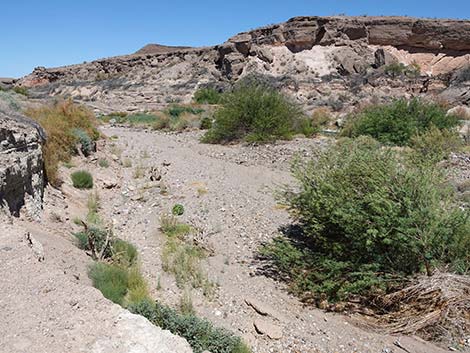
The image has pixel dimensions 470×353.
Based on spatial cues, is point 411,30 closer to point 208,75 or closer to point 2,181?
point 208,75

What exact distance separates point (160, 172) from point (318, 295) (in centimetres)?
719

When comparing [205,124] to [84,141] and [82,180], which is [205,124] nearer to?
[84,141]

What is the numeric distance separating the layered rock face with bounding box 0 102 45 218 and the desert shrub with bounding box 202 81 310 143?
9559 millimetres

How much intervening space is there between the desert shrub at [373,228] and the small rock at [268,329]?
885mm

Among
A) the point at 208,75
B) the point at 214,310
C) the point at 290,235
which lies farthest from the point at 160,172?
the point at 208,75

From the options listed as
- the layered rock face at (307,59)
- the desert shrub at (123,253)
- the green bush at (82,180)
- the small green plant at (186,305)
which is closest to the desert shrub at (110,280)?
the desert shrub at (123,253)

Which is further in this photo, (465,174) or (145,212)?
(465,174)

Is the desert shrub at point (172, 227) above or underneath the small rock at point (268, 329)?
above

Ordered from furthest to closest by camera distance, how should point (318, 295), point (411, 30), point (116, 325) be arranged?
point (411, 30) → point (318, 295) → point (116, 325)

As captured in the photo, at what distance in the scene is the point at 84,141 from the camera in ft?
38.1

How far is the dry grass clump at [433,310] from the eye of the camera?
4.55m

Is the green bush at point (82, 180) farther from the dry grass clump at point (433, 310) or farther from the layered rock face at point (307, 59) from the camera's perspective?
the layered rock face at point (307, 59)

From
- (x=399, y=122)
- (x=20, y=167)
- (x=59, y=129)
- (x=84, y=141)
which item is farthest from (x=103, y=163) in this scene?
(x=399, y=122)

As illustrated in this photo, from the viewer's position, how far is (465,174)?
11.0m
